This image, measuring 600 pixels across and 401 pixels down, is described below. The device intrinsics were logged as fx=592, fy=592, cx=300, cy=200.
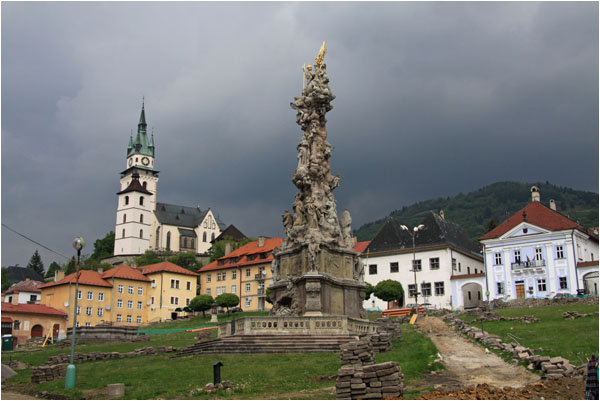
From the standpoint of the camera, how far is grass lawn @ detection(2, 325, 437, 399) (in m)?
18.0

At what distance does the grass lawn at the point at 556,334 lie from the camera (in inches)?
883

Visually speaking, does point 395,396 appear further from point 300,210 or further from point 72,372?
point 300,210

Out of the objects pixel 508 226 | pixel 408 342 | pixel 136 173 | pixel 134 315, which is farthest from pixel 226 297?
pixel 136 173

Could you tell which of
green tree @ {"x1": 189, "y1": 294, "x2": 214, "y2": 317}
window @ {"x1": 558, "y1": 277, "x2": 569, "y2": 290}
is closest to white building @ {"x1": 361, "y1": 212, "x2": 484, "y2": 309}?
window @ {"x1": 558, "y1": 277, "x2": 569, "y2": 290}

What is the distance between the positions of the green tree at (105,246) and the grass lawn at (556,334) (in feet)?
455

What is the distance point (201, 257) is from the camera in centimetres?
14100

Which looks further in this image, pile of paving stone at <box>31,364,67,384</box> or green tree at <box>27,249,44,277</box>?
green tree at <box>27,249,44,277</box>

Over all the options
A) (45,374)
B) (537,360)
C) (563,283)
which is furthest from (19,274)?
(537,360)

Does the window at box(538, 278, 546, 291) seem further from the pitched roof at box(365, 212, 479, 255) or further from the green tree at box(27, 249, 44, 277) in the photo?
the green tree at box(27, 249, 44, 277)

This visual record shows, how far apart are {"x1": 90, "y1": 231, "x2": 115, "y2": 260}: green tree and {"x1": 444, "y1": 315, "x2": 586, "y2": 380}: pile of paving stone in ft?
473

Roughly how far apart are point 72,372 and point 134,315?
64.3m

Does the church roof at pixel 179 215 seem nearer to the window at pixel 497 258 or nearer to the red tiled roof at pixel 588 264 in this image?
the window at pixel 497 258

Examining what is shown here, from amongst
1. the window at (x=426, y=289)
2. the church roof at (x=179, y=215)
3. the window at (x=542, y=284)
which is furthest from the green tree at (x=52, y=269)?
the window at (x=542, y=284)

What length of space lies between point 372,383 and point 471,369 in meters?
7.18
